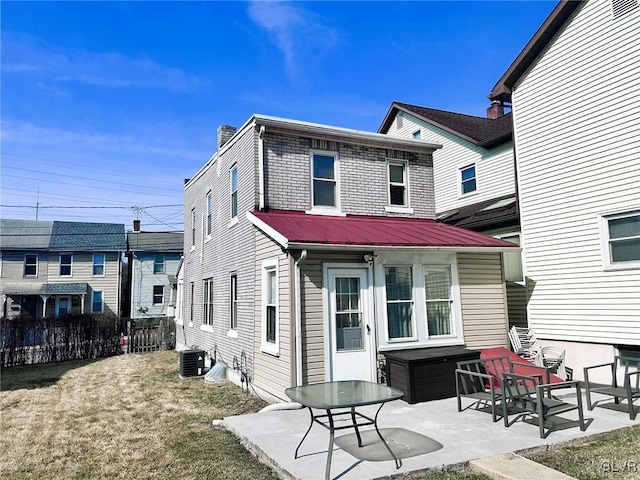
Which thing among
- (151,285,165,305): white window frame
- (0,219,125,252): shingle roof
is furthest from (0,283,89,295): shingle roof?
(151,285,165,305): white window frame

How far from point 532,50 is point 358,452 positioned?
34.3 feet

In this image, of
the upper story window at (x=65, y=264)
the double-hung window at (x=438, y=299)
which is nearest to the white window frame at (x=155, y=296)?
the upper story window at (x=65, y=264)

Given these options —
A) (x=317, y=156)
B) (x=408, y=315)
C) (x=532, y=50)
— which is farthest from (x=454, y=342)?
(x=532, y=50)

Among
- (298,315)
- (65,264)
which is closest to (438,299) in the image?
(298,315)

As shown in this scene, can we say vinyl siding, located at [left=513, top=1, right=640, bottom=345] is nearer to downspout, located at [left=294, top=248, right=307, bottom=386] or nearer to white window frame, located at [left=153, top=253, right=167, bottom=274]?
downspout, located at [left=294, top=248, right=307, bottom=386]

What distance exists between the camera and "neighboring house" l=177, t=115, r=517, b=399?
7.91 meters

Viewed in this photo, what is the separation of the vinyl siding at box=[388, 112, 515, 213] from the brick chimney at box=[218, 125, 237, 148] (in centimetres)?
786

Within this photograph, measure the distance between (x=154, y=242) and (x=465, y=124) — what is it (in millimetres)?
21488

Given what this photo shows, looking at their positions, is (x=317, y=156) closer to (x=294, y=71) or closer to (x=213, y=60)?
(x=294, y=71)

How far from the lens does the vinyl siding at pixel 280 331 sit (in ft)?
25.1

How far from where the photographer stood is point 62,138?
17.2 meters

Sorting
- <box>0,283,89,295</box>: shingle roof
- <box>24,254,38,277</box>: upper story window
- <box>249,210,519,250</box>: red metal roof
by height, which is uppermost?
<box>24,254,38,277</box>: upper story window

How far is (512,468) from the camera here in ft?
14.4

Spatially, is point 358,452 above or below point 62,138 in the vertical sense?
below
